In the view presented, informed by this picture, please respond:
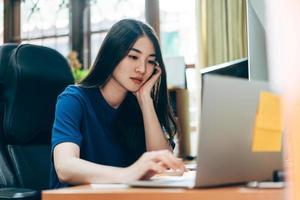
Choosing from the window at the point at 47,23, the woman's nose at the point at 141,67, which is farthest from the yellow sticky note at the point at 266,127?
the window at the point at 47,23

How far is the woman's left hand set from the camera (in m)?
1.57

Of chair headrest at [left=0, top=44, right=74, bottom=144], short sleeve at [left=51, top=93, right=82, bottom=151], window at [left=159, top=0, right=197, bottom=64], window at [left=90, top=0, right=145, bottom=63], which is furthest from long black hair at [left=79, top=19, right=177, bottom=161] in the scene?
window at [left=90, top=0, right=145, bottom=63]

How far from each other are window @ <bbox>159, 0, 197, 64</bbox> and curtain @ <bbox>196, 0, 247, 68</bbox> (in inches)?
7.3

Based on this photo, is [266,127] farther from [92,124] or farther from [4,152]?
[4,152]

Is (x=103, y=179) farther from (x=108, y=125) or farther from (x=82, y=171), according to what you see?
(x=108, y=125)

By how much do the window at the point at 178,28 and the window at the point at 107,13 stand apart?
0.65 feet

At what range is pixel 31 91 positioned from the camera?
5.49 feet

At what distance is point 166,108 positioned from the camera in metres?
1.66

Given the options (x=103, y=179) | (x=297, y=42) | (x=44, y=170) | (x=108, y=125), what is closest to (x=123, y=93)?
(x=108, y=125)

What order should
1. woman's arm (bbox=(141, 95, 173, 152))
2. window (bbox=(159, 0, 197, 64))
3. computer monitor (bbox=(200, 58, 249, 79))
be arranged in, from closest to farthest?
1. computer monitor (bbox=(200, 58, 249, 79))
2. woman's arm (bbox=(141, 95, 173, 152))
3. window (bbox=(159, 0, 197, 64))

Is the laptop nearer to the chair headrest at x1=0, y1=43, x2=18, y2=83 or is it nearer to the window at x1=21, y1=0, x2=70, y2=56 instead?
the chair headrest at x1=0, y1=43, x2=18, y2=83

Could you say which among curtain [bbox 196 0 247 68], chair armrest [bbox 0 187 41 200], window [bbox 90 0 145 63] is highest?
window [bbox 90 0 145 63]

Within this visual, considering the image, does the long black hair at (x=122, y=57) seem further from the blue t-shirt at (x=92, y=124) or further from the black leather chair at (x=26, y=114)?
the black leather chair at (x=26, y=114)

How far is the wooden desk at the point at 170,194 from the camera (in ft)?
2.33
